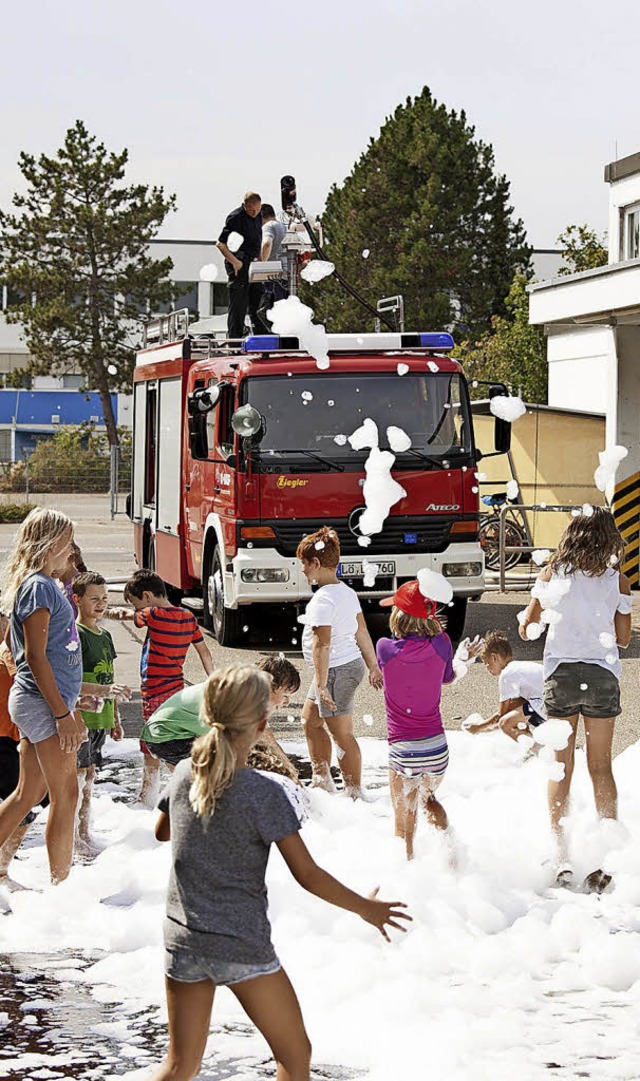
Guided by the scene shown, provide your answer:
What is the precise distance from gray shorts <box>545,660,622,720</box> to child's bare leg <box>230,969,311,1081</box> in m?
3.31

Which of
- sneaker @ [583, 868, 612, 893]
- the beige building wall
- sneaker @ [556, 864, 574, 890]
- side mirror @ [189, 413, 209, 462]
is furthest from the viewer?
the beige building wall

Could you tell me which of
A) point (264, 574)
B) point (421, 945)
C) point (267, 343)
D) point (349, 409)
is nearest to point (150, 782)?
point (421, 945)

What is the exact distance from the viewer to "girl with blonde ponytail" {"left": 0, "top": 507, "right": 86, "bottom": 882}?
20.9 feet

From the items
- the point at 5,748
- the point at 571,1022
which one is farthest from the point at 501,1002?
the point at 5,748

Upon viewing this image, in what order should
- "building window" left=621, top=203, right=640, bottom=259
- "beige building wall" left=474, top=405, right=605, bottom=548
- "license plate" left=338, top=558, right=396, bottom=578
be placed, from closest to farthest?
1. "license plate" left=338, top=558, right=396, bottom=578
2. "beige building wall" left=474, top=405, right=605, bottom=548
3. "building window" left=621, top=203, right=640, bottom=259

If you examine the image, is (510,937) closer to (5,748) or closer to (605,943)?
(605,943)

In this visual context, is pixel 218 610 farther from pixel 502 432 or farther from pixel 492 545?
pixel 492 545

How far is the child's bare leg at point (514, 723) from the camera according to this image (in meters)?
8.77

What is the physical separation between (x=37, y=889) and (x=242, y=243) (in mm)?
10096

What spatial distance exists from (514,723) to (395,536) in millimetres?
5602

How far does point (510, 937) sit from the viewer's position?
6.07 metres

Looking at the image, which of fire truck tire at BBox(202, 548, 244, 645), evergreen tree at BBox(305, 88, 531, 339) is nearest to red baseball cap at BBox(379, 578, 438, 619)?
fire truck tire at BBox(202, 548, 244, 645)

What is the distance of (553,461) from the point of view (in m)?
25.1

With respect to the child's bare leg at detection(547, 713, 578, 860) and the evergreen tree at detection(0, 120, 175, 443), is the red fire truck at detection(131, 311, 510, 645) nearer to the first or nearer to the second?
the child's bare leg at detection(547, 713, 578, 860)
